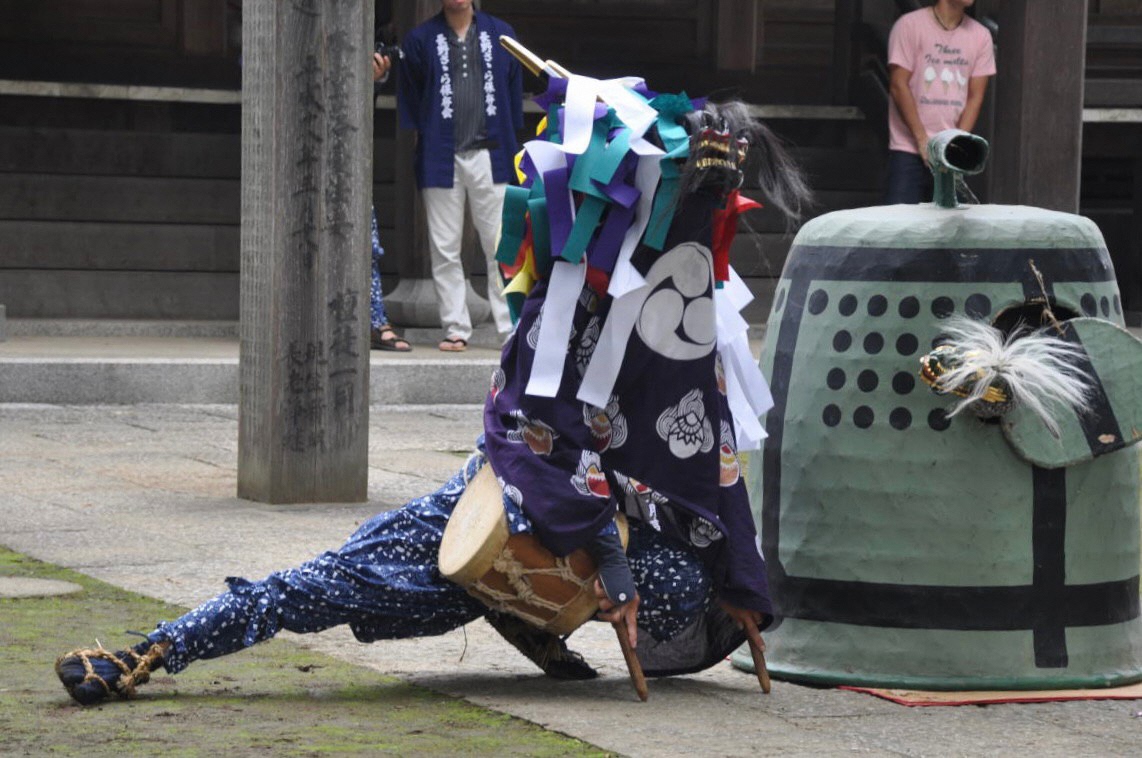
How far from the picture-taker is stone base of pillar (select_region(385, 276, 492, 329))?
1124cm

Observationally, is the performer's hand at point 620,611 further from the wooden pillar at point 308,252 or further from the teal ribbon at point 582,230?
the wooden pillar at point 308,252

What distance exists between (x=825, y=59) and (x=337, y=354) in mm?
8413

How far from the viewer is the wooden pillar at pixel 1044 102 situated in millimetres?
10914

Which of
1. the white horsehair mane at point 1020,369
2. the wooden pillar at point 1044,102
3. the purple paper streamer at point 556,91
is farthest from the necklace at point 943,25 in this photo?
the purple paper streamer at point 556,91

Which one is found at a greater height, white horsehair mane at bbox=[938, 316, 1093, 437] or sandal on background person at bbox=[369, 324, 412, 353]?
white horsehair mane at bbox=[938, 316, 1093, 437]

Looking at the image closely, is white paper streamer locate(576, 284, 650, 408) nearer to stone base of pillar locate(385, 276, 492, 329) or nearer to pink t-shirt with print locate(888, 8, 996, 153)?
pink t-shirt with print locate(888, 8, 996, 153)

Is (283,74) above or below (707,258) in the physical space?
above

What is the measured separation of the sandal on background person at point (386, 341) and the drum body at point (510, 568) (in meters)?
6.30

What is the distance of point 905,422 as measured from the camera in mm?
4684

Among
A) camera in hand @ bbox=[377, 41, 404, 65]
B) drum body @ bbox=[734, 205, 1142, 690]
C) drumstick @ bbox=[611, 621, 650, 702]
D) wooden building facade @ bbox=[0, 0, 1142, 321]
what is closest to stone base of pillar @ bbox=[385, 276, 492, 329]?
wooden building facade @ bbox=[0, 0, 1142, 321]

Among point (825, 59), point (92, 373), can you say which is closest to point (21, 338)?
point (92, 373)

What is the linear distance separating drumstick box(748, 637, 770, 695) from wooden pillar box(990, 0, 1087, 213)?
6628 millimetres

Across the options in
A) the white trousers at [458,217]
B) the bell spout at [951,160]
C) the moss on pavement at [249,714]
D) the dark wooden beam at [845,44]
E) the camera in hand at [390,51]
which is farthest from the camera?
the dark wooden beam at [845,44]

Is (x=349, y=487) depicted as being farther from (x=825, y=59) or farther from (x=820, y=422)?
(x=825, y=59)
